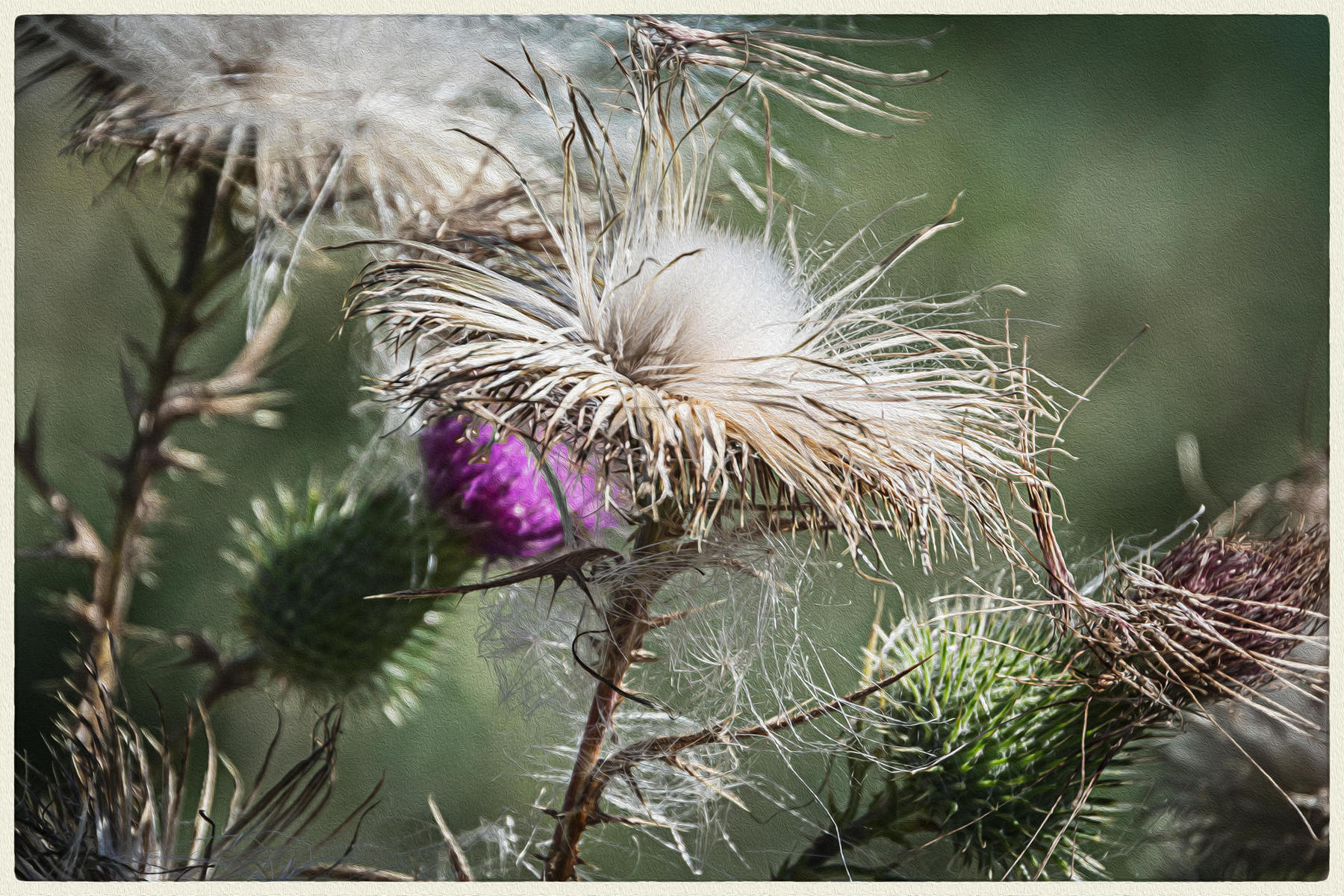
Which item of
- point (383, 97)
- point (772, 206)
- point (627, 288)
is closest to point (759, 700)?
point (627, 288)

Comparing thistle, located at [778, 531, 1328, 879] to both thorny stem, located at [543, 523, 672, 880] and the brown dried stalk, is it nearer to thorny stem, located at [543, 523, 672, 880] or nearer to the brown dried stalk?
thorny stem, located at [543, 523, 672, 880]

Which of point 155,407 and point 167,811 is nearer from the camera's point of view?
point 167,811

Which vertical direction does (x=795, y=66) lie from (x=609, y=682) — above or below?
above

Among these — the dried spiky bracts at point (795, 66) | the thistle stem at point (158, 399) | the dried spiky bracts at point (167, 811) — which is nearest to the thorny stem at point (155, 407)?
the thistle stem at point (158, 399)

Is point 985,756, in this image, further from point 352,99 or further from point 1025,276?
point 352,99

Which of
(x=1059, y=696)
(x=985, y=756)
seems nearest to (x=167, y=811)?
(x=985, y=756)

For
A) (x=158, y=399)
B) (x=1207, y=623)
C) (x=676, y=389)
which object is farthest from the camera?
(x=158, y=399)

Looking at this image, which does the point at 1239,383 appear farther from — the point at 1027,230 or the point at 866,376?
the point at 866,376

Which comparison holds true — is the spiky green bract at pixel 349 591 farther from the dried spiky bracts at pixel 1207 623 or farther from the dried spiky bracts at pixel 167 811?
the dried spiky bracts at pixel 1207 623
